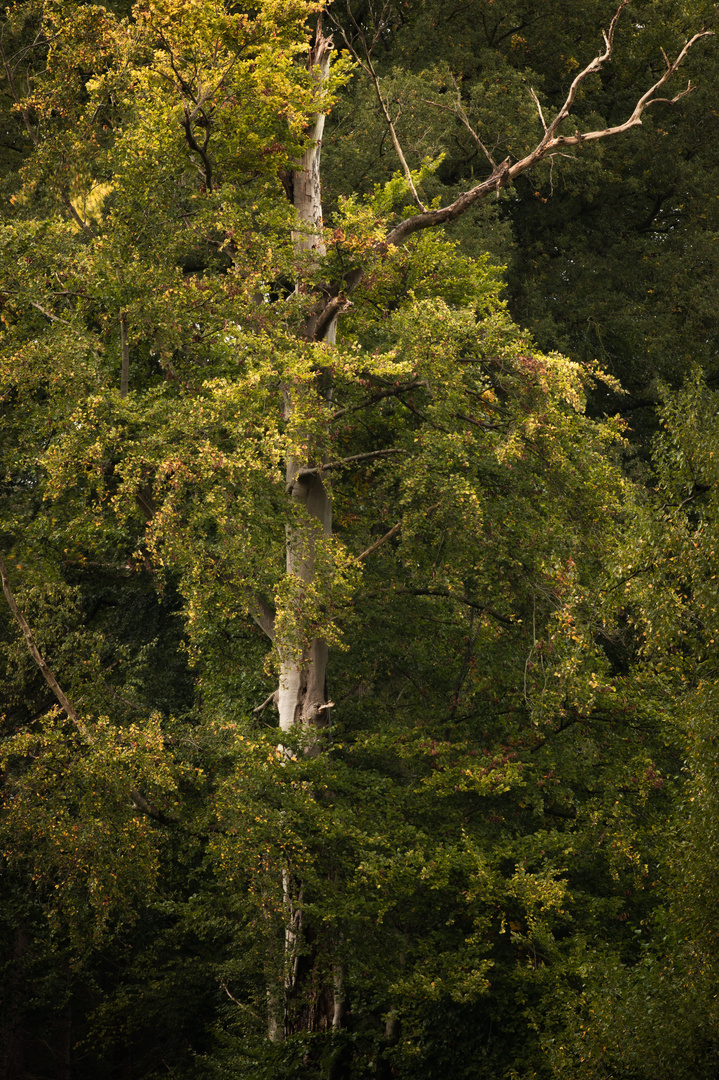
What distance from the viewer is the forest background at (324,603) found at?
1010 cm

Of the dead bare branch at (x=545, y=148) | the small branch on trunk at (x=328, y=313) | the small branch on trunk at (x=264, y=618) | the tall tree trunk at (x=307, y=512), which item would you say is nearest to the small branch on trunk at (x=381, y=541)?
the tall tree trunk at (x=307, y=512)

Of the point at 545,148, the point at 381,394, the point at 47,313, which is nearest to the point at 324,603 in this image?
the point at 381,394

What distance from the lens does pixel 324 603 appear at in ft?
38.4

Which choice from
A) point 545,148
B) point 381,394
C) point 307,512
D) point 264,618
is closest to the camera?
point 545,148

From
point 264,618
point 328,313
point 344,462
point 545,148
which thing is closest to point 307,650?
point 264,618

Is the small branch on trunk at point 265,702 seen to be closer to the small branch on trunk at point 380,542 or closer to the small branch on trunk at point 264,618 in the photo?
the small branch on trunk at point 264,618

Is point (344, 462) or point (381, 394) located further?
point (381, 394)

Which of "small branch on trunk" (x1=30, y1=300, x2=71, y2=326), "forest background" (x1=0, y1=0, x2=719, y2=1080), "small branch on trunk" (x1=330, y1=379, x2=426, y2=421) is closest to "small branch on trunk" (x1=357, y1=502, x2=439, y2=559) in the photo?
"forest background" (x1=0, y1=0, x2=719, y2=1080)

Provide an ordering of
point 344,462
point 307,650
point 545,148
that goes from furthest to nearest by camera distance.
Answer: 1. point 344,462
2. point 307,650
3. point 545,148

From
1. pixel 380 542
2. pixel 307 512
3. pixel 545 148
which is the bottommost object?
pixel 380 542

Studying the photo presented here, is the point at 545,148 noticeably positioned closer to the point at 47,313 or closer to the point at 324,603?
the point at 324,603

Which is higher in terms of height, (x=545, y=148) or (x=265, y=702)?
(x=545, y=148)

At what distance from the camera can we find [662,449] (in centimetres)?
862

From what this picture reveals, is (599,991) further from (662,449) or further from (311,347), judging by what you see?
(311,347)
